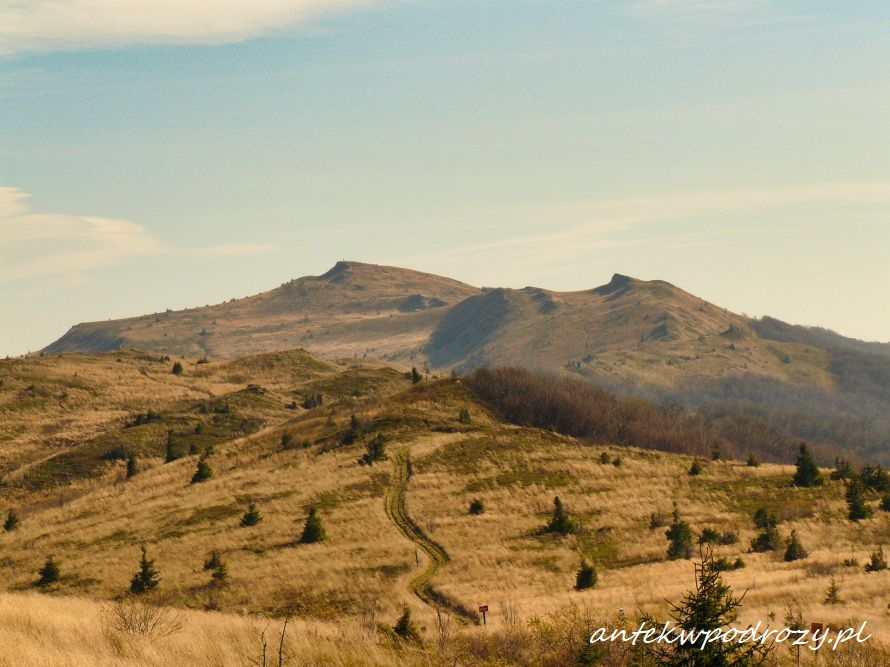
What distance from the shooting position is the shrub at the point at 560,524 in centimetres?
6106

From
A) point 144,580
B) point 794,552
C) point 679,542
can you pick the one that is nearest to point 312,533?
point 144,580

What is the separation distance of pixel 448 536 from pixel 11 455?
88.9m

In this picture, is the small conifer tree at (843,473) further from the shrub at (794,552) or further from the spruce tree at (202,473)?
the spruce tree at (202,473)

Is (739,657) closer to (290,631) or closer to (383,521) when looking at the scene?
(290,631)

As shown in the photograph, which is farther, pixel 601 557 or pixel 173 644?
pixel 601 557

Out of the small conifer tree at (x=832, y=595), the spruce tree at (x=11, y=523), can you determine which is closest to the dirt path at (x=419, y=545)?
the small conifer tree at (x=832, y=595)

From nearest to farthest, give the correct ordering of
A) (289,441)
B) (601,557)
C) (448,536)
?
(601,557), (448,536), (289,441)

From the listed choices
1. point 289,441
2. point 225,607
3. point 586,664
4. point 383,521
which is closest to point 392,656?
point 586,664

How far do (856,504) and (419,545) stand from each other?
31974 millimetres

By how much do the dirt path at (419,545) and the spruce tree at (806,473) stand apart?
33.5 m

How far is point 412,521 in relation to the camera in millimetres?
66125

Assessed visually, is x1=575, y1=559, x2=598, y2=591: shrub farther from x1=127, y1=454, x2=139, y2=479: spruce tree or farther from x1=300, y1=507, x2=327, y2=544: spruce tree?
x1=127, y1=454, x2=139, y2=479: spruce tree

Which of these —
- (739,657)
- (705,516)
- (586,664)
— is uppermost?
(739,657)

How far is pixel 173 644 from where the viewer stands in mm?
19656
